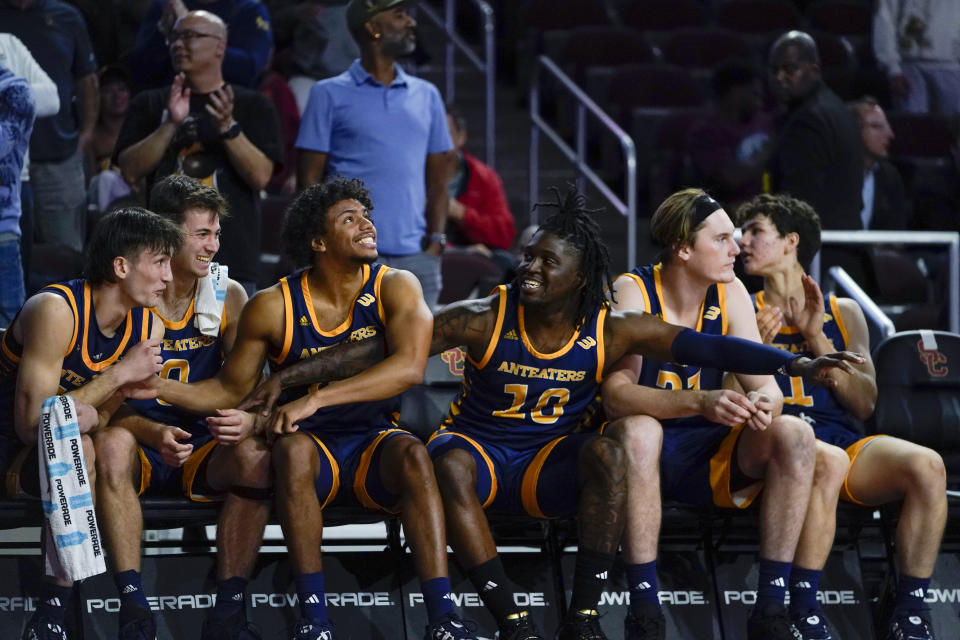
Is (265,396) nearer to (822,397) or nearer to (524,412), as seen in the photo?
(524,412)

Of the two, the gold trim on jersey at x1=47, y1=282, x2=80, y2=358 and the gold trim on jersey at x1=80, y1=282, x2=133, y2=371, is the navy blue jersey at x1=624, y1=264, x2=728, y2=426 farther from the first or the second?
the gold trim on jersey at x1=47, y1=282, x2=80, y2=358

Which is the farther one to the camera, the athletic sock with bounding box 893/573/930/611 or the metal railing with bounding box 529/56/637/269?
the metal railing with bounding box 529/56/637/269

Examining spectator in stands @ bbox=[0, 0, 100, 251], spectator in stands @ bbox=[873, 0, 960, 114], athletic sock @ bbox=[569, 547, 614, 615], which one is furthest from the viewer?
spectator in stands @ bbox=[873, 0, 960, 114]

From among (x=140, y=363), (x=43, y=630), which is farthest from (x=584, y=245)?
(x=43, y=630)

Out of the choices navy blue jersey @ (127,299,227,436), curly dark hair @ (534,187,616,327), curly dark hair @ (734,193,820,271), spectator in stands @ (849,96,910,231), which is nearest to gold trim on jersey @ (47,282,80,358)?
navy blue jersey @ (127,299,227,436)

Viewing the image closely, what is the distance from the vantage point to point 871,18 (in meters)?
11.5

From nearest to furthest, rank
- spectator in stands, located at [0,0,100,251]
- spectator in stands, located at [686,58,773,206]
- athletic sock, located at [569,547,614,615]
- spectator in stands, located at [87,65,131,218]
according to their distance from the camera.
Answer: athletic sock, located at [569,547,614,615] < spectator in stands, located at [0,0,100,251] < spectator in stands, located at [87,65,131,218] < spectator in stands, located at [686,58,773,206]

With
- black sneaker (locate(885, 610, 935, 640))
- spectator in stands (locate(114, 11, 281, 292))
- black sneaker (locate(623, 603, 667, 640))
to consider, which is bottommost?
black sneaker (locate(885, 610, 935, 640))

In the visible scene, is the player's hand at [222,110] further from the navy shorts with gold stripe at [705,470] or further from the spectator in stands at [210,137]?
the navy shorts with gold stripe at [705,470]

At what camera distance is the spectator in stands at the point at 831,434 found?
4.96 metres

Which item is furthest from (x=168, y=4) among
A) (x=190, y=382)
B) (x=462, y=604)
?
(x=462, y=604)

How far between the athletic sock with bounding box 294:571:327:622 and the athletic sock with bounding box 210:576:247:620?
0.23 meters

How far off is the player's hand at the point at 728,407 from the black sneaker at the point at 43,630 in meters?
2.21

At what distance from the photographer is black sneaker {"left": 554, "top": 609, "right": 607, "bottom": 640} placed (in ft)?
15.3
